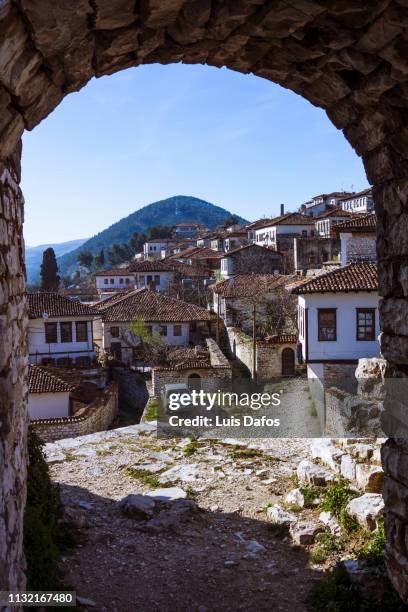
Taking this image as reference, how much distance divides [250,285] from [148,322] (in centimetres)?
669

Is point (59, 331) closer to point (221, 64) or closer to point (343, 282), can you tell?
point (343, 282)

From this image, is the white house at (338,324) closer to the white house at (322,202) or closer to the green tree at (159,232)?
the white house at (322,202)

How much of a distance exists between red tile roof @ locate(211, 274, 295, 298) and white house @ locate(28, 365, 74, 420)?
14291mm

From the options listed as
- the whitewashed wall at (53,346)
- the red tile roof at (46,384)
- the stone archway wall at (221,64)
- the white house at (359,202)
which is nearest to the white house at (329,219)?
the white house at (359,202)

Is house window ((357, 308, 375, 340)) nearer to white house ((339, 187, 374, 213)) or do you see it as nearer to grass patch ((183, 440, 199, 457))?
grass patch ((183, 440, 199, 457))

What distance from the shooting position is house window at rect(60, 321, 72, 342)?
1182 inches

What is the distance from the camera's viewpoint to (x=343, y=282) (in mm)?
18750

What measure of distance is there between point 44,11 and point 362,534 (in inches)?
214

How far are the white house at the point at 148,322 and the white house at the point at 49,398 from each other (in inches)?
507

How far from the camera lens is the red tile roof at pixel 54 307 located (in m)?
29.5

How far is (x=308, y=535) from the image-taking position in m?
5.84

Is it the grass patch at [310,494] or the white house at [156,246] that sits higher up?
the white house at [156,246]

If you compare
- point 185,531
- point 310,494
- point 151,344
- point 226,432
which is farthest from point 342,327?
point 151,344

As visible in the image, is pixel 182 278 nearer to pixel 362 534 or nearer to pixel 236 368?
pixel 236 368
